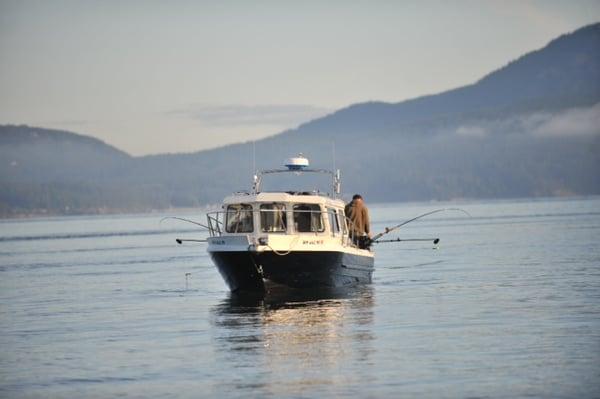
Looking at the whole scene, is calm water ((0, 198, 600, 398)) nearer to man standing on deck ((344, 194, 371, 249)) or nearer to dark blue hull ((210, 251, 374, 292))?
dark blue hull ((210, 251, 374, 292))

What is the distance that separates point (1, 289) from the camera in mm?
55938

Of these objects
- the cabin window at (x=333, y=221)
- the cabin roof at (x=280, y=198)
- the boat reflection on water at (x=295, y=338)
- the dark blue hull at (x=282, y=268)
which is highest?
the cabin roof at (x=280, y=198)

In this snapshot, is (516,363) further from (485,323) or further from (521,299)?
(521,299)

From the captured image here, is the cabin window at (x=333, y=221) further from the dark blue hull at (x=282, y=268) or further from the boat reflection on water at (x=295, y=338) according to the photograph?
the boat reflection on water at (x=295, y=338)

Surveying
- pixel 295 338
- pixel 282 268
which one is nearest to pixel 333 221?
pixel 282 268

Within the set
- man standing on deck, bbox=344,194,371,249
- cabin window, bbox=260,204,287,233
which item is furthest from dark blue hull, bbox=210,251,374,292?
man standing on deck, bbox=344,194,371,249

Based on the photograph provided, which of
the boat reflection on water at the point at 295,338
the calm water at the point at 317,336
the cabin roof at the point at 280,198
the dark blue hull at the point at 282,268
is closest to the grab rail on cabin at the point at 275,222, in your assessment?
the cabin roof at the point at 280,198

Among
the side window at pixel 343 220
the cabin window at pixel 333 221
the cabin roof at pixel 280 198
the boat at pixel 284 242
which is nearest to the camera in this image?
the boat at pixel 284 242

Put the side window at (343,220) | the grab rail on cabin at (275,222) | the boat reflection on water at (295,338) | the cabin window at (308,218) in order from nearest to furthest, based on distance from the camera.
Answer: the boat reflection on water at (295,338) < the grab rail on cabin at (275,222) < the cabin window at (308,218) < the side window at (343,220)

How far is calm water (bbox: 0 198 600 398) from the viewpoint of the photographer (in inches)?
1045

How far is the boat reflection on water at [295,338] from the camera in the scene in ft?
89.2

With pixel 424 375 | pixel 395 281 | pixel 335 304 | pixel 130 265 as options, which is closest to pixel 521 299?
pixel 335 304

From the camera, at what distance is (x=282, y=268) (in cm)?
4378

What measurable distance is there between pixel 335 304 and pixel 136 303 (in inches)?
304
